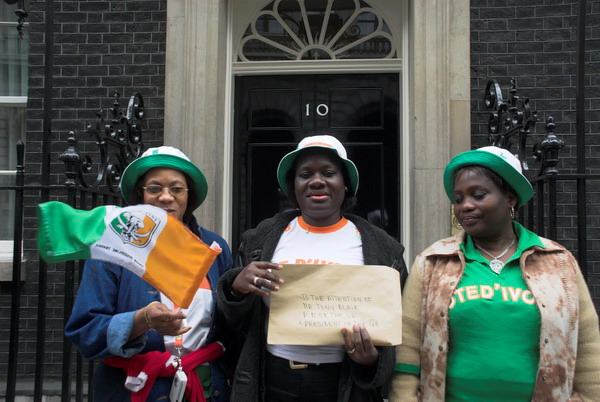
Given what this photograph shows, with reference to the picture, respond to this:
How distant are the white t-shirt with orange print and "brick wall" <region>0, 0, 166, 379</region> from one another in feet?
10.3

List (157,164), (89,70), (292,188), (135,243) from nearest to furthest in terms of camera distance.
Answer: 1. (135,243)
2. (157,164)
3. (292,188)
4. (89,70)

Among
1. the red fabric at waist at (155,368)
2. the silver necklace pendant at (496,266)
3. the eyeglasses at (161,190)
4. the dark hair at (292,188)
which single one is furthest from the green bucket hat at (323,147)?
the red fabric at waist at (155,368)

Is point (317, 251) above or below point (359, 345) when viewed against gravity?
above

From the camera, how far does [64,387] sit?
11.9 ft

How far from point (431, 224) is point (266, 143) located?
177cm

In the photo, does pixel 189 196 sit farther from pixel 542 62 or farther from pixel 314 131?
pixel 542 62

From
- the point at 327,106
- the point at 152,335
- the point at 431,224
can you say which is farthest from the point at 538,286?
the point at 327,106

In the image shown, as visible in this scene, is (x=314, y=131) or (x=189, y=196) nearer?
(x=189, y=196)

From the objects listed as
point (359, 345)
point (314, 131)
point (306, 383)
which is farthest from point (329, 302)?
point (314, 131)

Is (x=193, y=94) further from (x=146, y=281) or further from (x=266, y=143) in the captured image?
(x=146, y=281)

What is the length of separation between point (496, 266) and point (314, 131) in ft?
11.7

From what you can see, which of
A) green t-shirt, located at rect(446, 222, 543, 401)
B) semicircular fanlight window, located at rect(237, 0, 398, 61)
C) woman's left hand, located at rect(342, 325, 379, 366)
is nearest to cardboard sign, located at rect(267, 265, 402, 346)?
woman's left hand, located at rect(342, 325, 379, 366)

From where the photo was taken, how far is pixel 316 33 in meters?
5.87

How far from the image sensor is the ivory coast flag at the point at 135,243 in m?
2.23
